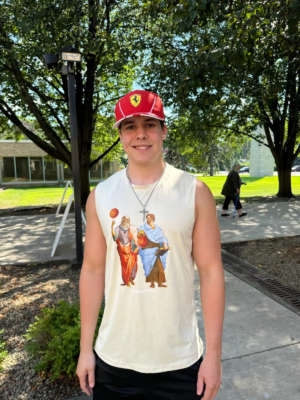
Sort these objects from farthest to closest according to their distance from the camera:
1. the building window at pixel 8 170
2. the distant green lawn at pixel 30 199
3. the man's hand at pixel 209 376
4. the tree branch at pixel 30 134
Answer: the building window at pixel 8 170 < the distant green lawn at pixel 30 199 < the tree branch at pixel 30 134 < the man's hand at pixel 209 376

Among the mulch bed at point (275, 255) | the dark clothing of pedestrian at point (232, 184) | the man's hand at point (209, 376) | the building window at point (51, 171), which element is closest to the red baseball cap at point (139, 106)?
the man's hand at point (209, 376)

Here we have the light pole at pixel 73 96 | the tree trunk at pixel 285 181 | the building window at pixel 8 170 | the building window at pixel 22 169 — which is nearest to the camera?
the light pole at pixel 73 96

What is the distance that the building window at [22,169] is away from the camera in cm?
2845

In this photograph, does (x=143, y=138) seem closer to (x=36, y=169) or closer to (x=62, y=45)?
(x=62, y=45)

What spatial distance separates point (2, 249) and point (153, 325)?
6284 millimetres

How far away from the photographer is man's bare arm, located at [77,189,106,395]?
1460 mm

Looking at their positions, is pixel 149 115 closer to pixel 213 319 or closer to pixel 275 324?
pixel 213 319

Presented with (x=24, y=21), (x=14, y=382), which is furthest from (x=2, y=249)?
(x=24, y=21)

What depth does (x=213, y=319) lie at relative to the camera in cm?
135

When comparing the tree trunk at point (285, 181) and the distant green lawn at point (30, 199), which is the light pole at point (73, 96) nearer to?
the distant green lawn at point (30, 199)

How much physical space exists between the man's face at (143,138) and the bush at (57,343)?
70.9 inches

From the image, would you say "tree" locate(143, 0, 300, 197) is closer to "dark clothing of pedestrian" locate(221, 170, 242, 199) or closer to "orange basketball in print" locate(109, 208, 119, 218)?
"dark clothing of pedestrian" locate(221, 170, 242, 199)

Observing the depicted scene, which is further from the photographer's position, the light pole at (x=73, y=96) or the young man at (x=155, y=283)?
the light pole at (x=73, y=96)

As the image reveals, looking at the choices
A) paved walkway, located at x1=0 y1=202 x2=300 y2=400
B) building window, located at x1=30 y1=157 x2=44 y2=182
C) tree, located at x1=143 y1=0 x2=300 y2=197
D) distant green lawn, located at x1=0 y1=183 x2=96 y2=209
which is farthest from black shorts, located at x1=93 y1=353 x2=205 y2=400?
building window, located at x1=30 y1=157 x2=44 y2=182
